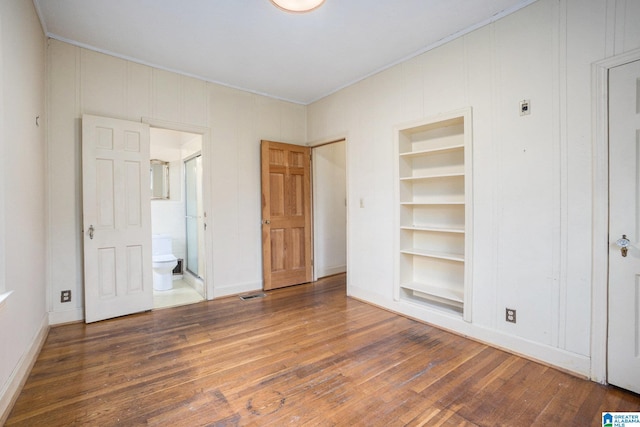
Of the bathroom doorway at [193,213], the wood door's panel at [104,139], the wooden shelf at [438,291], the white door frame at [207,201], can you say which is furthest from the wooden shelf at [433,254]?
the wood door's panel at [104,139]

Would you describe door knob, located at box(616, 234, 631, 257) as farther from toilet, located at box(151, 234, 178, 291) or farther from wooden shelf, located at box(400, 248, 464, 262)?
toilet, located at box(151, 234, 178, 291)

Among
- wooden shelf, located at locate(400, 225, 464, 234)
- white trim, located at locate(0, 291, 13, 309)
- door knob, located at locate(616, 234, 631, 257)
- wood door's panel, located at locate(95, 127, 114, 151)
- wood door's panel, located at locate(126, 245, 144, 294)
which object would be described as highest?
wood door's panel, located at locate(95, 127, 114, 151)

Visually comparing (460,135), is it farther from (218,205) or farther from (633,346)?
(218,205)

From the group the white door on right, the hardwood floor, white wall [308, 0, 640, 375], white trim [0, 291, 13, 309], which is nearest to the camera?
white trim [0, 291, 13, 309]

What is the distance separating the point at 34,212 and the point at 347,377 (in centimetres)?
273

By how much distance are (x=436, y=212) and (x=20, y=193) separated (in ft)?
11.4

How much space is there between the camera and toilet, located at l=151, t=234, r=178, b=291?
4.26 m

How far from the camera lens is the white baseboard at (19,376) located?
5.47ft

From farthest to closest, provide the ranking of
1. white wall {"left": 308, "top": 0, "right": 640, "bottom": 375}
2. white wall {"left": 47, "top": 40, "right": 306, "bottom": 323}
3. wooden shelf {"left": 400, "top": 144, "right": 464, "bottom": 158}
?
white wall {"left": 47, "top": 40, "right": 306, "bottom": 323}
wooden shelf {"left": 400, "top": 144, "right": 464, "bottom": 158}
white wall {"left": 308, "top": 0, "right": 640, "bottom": 375}

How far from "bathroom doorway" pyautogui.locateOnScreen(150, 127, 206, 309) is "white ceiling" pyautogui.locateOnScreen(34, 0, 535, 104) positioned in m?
1.56

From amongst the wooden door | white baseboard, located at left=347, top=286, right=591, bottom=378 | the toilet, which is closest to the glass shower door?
the toilet

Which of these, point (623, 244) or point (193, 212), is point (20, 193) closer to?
point (193, 212)

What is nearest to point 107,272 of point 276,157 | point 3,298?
point 3,298

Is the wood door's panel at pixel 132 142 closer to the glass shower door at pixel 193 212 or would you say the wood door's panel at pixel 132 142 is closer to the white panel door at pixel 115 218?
the white panel door at pixel 115 218
